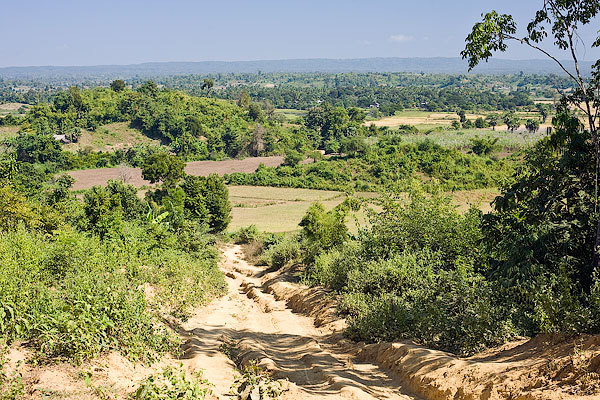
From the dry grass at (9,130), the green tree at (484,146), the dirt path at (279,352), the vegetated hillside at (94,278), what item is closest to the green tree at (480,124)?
the green tree at (484,146)

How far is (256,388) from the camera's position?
6250 millimetres

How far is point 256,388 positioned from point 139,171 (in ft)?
183

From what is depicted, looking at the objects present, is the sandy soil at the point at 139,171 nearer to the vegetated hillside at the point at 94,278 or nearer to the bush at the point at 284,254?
the vegetated hillside at the point at 94,278

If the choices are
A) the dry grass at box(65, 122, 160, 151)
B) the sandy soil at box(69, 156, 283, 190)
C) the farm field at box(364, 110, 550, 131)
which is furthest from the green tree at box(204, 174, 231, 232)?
the farm field at box(364, 110, 550, 131)

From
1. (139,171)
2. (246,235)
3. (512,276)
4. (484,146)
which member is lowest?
(246,235)

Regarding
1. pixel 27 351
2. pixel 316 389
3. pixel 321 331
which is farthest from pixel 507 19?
pixel 27 351

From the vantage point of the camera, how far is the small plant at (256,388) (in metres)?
6.13

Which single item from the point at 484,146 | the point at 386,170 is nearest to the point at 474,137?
the point at 484,146

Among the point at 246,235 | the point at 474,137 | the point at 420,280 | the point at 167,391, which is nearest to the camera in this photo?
the point at 167,391

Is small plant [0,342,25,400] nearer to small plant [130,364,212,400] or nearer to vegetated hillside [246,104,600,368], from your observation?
small plant [130,364,212,400]

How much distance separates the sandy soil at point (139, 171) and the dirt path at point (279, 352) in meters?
37.5

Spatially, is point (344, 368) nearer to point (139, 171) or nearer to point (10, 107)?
point (139, 171)

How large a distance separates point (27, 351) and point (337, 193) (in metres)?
46.5

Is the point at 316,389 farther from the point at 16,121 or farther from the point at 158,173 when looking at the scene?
the point at 16,121
